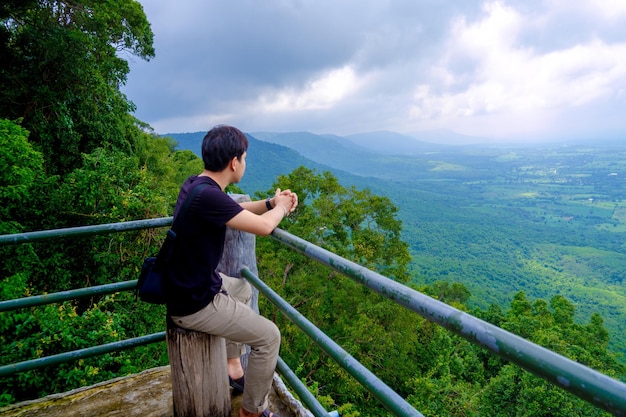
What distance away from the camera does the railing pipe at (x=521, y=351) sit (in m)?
0.62

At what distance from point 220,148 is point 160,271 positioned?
2.05 ft

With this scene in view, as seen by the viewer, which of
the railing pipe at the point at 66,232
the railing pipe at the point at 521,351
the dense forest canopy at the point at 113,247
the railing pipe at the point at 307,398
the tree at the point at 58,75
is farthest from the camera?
the tree at the point at 58,75

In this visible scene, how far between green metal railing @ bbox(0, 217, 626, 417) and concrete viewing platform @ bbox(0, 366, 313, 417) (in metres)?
0.42

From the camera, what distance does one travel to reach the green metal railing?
25.1 inches

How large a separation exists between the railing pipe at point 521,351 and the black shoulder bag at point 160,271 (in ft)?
2.87

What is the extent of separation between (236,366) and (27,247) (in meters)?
7.60

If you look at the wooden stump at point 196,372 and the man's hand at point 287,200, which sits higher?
the man's hand at point 287,200

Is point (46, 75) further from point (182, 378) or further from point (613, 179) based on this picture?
point (613, 179)

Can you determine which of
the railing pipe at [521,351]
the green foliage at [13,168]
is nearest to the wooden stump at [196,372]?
the railing pipe at [521,351]

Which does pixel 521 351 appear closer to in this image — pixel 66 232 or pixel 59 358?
pixel 66 232

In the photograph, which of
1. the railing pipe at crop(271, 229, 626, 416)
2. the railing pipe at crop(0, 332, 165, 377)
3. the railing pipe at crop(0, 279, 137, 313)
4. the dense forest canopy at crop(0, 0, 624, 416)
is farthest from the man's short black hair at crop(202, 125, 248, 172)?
the dense forest canopy at crop(0, 0, 624, 416)

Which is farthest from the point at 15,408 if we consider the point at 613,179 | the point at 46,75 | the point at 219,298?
the point at 613,179

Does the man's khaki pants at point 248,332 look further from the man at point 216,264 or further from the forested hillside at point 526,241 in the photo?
the forested hillside at point 526,241

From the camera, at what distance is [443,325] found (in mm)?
945
